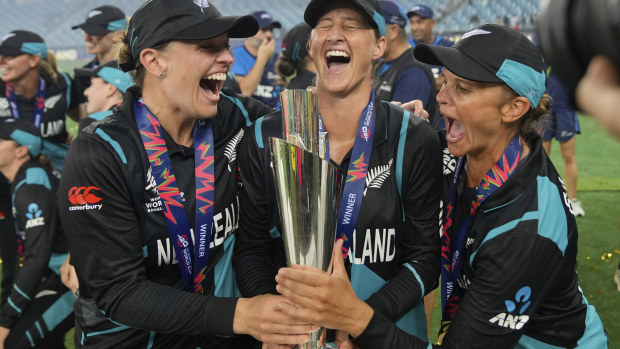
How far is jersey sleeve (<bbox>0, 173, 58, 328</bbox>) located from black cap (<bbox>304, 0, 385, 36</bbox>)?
199cm

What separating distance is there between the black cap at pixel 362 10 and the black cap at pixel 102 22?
3.33m

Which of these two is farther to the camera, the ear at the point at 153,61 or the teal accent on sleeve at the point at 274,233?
the teal accent on sleeve at the point at 274,233

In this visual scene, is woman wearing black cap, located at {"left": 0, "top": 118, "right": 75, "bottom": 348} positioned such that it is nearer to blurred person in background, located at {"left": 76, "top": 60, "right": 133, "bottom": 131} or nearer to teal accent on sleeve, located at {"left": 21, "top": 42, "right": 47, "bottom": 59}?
blurred person in background, located at {"left": 76, "top": 60, "right": 133, "bottom": 131}

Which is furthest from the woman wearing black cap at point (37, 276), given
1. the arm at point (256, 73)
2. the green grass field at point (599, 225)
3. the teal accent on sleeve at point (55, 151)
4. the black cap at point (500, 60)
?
the arm at point (256, 73)

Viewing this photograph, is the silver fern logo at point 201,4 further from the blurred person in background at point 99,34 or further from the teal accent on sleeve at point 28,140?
the blurred person in background at point 99,34

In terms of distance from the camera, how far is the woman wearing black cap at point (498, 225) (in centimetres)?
169

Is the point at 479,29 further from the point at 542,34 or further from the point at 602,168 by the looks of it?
the point at 602,168

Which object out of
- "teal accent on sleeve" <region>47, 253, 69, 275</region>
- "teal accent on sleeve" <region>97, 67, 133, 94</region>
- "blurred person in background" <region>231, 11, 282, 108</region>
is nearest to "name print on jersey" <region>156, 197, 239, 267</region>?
"teal accent on sleeve" <region>97, 67, 133, 94</region>

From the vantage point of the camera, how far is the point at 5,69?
455 cm

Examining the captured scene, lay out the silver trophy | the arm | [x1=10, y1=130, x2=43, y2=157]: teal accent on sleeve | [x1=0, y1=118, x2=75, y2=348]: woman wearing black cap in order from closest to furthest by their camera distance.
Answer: the silver trophy < [x1=0, y1=118, x2=75, y2=348]: woman wearing black cap < [x1=10, y1=130, x2=43, y2=157]: teal accent on sleeve < the arm

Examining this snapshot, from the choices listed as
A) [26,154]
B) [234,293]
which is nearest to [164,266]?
[234,293]

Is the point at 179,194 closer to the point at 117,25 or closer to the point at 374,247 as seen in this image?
the point at 374,247

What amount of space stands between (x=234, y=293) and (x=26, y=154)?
2.19m

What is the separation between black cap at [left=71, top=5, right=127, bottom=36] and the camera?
4836 millimetres
